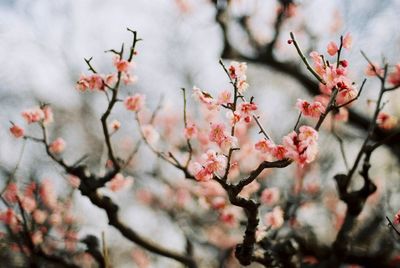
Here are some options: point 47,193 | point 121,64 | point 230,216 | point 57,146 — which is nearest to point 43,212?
point 47,193

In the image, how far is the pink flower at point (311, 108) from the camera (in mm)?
3344

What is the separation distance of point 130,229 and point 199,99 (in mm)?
2150

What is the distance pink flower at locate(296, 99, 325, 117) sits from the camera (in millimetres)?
3344

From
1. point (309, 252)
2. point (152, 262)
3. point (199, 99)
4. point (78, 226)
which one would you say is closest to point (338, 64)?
point (199, 99)

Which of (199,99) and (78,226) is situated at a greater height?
(199,99)

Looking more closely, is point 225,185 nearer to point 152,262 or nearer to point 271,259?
point 271,259

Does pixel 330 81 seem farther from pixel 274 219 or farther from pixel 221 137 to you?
pixel 274 219

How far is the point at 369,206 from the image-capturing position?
997 centimetres

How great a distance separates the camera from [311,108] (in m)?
3.36

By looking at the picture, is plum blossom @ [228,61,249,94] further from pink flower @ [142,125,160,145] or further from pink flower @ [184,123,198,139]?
pink flower @ [142,125,160,145]

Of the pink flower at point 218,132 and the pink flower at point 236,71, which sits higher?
the pink flower at point 236,71

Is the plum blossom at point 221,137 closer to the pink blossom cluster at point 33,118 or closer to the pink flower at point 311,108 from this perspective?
the pink flower at point 311,108

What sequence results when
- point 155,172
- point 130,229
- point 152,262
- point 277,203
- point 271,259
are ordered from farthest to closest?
point 152,262, point 155,172, point 277,203, point 130,229, point 271,259

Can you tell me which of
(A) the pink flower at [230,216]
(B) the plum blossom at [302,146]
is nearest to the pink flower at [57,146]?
(A) the pink flower at [230,216]
